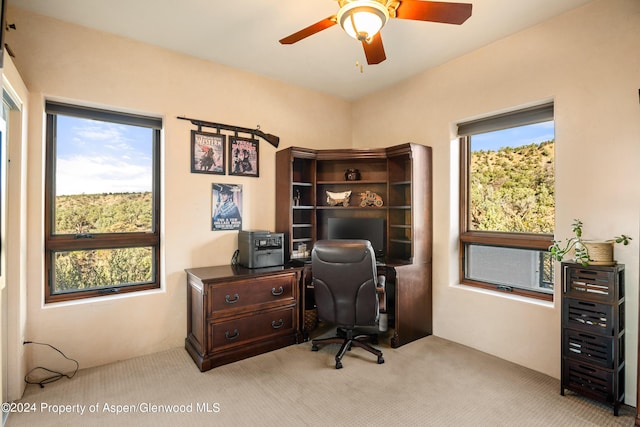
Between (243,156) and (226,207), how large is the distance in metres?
0.59

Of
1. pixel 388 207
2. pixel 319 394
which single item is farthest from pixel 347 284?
pixel 388 207

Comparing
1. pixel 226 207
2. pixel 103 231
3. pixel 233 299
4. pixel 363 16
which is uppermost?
pixel 363 16

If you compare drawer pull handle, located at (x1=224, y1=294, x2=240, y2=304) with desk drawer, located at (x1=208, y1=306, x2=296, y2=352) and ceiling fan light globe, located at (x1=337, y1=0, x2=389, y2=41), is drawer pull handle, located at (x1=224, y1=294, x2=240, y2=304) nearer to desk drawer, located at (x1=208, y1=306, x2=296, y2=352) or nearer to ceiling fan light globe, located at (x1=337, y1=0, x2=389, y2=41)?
desk drawer, located at (x1=208, y1=306, x2=296, y2=352)

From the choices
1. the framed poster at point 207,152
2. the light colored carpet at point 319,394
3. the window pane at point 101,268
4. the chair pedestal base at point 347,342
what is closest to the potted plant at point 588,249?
the light colored carpet at point 319,394

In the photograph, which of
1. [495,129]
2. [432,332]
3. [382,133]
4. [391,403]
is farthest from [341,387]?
[382,133]

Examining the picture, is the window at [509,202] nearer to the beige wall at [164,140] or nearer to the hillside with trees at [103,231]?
the beige wall at [164,140]

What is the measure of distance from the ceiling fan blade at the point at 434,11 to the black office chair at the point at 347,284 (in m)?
1.65

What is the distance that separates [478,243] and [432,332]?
1067 millimetres

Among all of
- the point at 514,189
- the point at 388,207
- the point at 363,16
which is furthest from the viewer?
the point at 388,207

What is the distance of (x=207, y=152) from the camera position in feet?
11.0

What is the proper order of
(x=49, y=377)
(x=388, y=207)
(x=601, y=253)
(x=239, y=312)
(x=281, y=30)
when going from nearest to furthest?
(x=601, y=253), (x=49, y=377), (x=281, y=30), (x=239, y=312), (x=388, y=207)

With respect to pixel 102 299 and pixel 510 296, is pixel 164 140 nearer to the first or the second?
pixel 102 299

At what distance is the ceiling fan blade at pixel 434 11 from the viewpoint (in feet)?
5.56

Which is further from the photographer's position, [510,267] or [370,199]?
[370,199]
